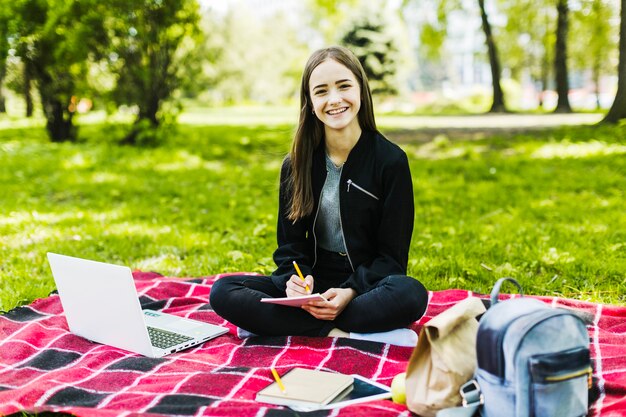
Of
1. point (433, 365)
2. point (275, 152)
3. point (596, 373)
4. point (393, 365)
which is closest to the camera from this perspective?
point (433, 365)

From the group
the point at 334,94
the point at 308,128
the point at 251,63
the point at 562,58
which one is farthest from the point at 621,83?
the point at 251,63

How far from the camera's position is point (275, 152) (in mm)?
10109

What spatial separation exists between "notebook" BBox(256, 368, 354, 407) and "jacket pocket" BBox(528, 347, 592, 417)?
0.66 meters

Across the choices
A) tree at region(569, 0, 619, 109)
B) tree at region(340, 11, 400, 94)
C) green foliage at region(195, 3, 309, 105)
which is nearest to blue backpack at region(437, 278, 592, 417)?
tree at region(569, 0, 619, 109)

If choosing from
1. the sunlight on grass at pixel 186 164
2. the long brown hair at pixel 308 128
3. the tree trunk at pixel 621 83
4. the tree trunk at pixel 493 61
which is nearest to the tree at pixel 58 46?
the sunlight on grass at pixel 186 164

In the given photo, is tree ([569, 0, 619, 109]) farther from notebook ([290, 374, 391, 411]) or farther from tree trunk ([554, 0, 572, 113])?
notebook ([290, 374, 391, 411])

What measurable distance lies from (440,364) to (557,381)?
356mm

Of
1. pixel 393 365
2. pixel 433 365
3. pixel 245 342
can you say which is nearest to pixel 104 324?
pixel 245 342

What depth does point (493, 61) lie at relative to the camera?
53.4 feet

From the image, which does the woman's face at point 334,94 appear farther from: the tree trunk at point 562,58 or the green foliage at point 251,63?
the green foliage at point 251,63

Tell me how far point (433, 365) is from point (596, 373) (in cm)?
77

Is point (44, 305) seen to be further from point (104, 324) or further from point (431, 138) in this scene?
point (431, 138)

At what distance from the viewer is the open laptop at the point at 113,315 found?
2.56 meters

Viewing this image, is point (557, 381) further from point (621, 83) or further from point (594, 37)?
point (594, 37)
